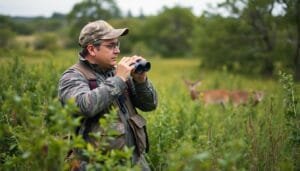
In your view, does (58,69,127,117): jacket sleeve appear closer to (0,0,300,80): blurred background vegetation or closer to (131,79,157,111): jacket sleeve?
(131,79,157,111): jacket sleeve

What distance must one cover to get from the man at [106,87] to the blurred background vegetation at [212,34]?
449 cm

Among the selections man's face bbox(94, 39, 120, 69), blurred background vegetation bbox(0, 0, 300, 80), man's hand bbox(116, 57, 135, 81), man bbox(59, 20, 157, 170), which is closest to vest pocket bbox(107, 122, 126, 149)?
man bbox(59, 20, 157, 170)

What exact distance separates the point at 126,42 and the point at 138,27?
395cm

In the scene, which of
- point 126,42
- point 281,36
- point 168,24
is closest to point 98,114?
point 281,36

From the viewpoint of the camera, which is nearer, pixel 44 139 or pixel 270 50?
pixel 44 139

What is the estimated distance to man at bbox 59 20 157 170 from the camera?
269cm

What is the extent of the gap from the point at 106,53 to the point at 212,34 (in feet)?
54.9

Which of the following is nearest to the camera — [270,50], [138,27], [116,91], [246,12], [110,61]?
[116,91]

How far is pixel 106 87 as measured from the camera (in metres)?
2.70

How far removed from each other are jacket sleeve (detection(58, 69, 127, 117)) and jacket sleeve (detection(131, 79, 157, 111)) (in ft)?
1.11

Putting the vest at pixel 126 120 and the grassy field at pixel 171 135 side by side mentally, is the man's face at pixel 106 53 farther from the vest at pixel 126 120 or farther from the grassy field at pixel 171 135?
the grassy field at pixel 171 135

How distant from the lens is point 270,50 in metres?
17.2

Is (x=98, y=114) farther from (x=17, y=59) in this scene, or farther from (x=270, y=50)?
(x=270, y=50)

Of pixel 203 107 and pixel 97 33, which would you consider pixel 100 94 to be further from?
pixel 203 107
